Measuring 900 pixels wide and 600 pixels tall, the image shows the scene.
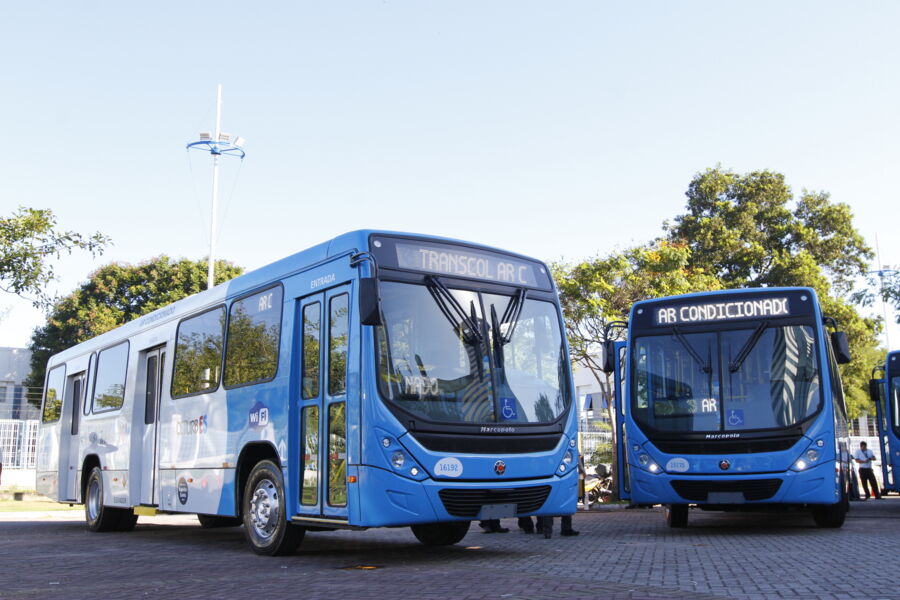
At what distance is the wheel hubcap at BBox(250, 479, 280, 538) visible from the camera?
32.2ft

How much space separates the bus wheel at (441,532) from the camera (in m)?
10.9

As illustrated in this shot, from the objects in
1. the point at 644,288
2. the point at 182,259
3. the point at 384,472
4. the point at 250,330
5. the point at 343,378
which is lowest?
the point at 384,472

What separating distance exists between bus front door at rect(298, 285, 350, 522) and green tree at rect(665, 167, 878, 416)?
2601 centimetres

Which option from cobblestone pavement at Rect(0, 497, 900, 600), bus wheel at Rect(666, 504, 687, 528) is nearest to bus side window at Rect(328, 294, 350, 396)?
cobblestone pavement at Rect(0, 497, 900, 600)

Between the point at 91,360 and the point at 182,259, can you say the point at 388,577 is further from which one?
the point at 182,259

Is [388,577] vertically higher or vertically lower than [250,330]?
lower

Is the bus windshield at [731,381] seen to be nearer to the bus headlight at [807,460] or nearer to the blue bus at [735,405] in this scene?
the blue bus at [735,405]

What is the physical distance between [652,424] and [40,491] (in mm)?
11801

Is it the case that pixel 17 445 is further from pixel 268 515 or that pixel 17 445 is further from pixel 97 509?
pixel 268 515

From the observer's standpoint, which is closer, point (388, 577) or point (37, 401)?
point (388, 577)

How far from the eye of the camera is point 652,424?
500 inches

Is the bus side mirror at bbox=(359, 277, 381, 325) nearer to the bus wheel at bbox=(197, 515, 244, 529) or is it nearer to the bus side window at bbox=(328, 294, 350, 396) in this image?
the bus side window at bbox=(328, 294, 350, 396)

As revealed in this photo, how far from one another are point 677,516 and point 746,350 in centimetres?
315

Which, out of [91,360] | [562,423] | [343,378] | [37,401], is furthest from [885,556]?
[37,401]
